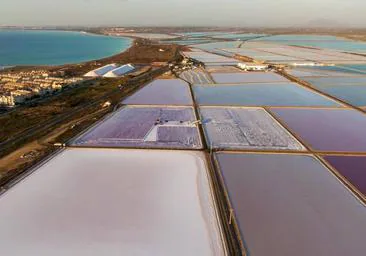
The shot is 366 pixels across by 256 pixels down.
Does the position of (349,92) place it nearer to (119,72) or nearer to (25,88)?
(119,72)

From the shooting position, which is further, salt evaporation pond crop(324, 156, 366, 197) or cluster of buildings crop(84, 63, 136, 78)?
cluster of buildings crop(84, 63, 136, 78)

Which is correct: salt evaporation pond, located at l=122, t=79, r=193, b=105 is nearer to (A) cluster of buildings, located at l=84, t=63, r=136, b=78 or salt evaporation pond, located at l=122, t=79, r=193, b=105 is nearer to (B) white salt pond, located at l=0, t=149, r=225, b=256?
(A) cluster of buildings, located at l=84, t=63, r=136, b=78

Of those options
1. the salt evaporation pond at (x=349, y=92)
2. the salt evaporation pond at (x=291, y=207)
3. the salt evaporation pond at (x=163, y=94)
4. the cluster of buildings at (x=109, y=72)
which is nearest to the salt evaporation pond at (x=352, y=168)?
the salt evaporation pond at (x=291, y=207)

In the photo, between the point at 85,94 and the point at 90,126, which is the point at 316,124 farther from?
the point at 85,94

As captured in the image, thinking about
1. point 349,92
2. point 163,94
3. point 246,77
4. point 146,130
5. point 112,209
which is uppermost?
point 246,77

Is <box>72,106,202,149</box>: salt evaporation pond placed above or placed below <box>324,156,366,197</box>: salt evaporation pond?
above

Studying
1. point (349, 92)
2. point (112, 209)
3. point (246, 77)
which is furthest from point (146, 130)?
point (246, 77)

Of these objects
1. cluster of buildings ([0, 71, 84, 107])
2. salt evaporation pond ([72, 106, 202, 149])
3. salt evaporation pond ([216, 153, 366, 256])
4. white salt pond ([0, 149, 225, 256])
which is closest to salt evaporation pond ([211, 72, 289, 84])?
salt evaporation pond ([72, 106, 202, 149])

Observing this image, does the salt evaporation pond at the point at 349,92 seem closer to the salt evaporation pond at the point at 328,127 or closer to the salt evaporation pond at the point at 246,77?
the salt evaporation pond at the point at 328,127
